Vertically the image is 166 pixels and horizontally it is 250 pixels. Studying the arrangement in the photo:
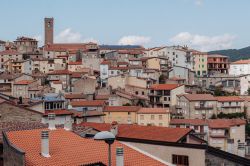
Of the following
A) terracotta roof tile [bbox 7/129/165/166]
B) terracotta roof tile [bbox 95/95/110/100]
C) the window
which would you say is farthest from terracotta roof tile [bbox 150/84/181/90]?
terracotta roof tile [bbox 7/129/165/166]

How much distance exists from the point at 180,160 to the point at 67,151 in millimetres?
7067

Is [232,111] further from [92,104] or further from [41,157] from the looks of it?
[41,157]

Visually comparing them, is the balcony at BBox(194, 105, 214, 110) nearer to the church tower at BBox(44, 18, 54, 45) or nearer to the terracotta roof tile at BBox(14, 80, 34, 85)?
the terracotta roof tile at BBox(14, 80, 34, 85)

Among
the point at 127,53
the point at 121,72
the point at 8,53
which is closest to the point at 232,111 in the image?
the point at 121,72

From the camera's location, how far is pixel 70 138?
1734 cm

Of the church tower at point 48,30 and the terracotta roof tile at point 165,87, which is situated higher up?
the church tower at point 48,30

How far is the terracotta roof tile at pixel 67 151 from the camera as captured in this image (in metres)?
15.1

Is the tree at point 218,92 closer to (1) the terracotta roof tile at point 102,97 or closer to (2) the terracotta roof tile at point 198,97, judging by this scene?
(2) the terracotta roof tile at point 198,97

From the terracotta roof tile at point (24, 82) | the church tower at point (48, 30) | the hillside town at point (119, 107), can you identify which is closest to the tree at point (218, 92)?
the hillside town at point (119, 107)

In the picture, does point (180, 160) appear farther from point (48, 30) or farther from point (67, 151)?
point (48, 30)

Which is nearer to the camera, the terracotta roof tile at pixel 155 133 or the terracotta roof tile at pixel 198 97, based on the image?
the terracotta roof tile at pixel 155 133

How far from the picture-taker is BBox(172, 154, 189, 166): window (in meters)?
21.4

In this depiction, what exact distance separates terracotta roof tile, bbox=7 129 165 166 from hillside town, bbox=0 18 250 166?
3cm

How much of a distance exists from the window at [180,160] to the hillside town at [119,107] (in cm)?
4
